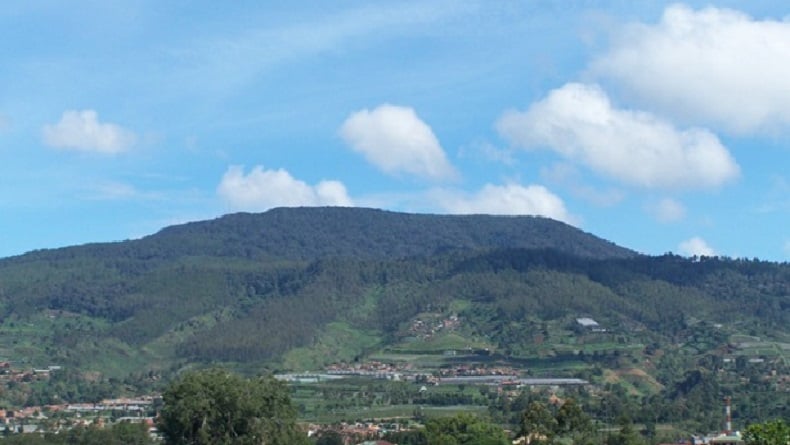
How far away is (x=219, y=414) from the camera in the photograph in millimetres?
85250

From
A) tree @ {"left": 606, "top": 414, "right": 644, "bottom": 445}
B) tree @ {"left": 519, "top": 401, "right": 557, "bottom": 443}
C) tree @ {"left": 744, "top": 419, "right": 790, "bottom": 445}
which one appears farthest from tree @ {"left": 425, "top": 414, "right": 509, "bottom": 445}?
tree @ {"left": 744, "top": 419, "right": 790, "bottom": 445}

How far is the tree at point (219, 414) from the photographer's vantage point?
84213 mm

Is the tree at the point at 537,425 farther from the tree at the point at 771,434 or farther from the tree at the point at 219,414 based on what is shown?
the tree at the point at 771,434

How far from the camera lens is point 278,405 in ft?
288

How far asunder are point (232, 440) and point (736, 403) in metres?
74.3

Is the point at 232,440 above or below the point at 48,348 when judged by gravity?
below

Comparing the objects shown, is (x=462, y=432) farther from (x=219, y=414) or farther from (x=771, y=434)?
(x=771, y=434)

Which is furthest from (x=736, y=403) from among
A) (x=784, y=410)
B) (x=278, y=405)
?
(x=278, y=405)

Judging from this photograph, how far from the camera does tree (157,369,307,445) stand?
276ft

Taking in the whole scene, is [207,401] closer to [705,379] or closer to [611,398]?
[611,398]

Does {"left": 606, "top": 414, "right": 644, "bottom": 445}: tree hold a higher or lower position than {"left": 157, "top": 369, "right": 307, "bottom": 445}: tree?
lower

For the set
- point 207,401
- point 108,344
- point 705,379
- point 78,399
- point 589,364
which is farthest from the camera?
point 108,344

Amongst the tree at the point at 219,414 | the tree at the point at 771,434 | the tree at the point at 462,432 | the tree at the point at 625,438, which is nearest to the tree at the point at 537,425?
the tree at the point at 462,432

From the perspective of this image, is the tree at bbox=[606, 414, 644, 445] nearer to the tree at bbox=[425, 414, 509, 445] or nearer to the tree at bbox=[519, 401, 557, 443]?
the tree at bbox=[519, 401, 557, 443]
